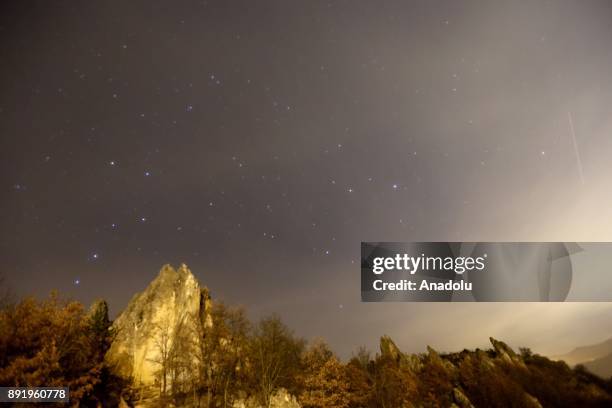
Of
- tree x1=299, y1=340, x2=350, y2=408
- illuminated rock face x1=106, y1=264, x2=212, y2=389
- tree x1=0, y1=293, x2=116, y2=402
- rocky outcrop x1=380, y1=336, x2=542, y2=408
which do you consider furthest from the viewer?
rocky outcrop x1=380, y1=336, x2=542, y2=408

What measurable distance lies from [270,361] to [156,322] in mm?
32772

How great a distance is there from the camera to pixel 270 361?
189 feet

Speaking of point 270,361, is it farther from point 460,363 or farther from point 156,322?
point 460,363

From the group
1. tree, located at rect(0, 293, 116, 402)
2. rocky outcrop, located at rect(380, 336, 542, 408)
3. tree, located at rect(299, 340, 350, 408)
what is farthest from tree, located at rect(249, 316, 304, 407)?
rocky outcrop, located at rect(380, 336, 542, 408)

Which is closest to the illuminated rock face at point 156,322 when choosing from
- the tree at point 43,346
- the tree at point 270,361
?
the tree at point 270,361

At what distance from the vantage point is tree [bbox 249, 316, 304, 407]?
2235 inches

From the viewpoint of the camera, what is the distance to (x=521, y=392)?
411ft

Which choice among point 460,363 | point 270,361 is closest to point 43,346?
point 270,361

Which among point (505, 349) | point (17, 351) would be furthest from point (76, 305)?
point (505, 349)

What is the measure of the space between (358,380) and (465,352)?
13258cm

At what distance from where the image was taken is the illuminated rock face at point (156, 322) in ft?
237

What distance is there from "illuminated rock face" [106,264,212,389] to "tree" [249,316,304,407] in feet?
43.4

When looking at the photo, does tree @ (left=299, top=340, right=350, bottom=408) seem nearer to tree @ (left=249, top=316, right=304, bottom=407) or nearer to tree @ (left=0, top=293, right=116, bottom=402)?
tree @ (left=249, top=316, right=304, bottom=407)

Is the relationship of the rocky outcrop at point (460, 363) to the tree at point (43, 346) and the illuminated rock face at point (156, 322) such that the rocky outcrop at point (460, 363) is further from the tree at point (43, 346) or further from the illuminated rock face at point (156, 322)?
the tree at point (43, 346)
